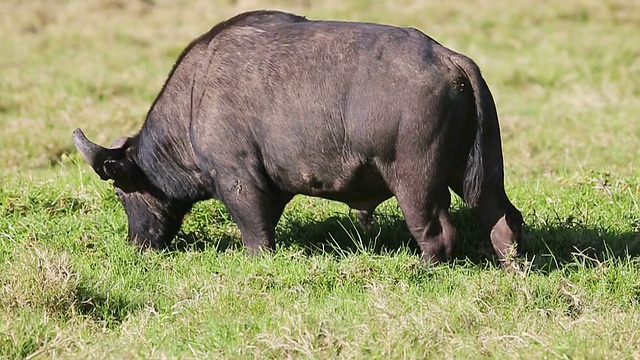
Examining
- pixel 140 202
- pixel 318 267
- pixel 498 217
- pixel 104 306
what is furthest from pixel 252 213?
pixel 498 217

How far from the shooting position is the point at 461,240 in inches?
292

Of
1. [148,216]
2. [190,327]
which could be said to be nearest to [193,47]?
[148,216]

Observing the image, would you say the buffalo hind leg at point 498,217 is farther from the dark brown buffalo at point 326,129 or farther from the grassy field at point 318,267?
the grassy field at point 318,267

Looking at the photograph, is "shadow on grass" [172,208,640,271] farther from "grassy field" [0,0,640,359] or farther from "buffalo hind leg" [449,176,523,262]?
"buffalo hind leg" [449,176,523,262]

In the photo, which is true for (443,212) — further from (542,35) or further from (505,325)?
(542,35)

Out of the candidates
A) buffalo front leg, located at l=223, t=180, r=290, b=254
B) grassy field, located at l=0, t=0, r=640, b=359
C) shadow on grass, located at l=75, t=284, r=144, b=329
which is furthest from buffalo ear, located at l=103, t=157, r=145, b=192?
shadow on grass, located at l=75, t=284, r=144, b=329

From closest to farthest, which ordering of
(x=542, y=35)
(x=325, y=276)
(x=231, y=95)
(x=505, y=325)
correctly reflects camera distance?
(x=505, y=325) < (x=325, y=276) < (x=231, y=95) < (x=542, y=35)

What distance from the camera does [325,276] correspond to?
6.70 metres

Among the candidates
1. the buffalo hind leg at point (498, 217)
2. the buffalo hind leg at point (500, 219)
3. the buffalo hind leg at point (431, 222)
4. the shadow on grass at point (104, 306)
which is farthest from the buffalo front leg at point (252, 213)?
the buffalo hind leg at point (500, 219)

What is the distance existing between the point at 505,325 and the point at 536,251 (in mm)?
1864

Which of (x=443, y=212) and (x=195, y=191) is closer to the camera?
(x=443, y=212)

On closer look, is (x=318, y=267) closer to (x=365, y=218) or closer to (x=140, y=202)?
(x=365, y=218)

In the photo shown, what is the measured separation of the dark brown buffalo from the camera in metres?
6.68

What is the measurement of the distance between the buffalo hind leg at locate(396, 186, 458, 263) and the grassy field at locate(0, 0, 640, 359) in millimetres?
132
